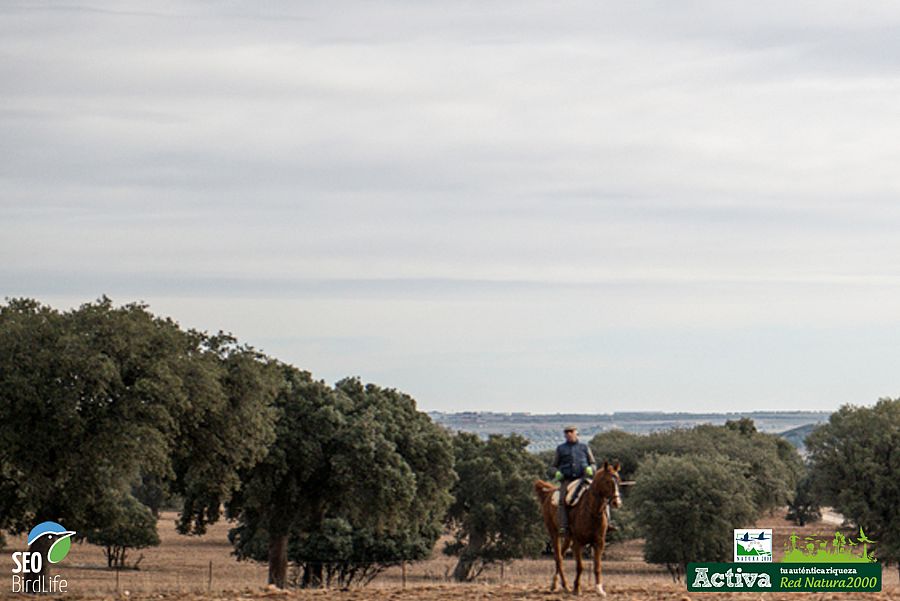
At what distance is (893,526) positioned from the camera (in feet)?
215

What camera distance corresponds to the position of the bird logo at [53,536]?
106ft

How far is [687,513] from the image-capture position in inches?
2758

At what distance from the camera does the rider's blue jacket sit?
24828 millimetres

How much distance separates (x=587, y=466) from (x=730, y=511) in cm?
4791

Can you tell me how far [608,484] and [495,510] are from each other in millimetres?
51199

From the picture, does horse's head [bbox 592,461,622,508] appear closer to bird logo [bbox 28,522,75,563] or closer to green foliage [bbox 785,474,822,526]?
bird logo [bbox 28,522,75,563]

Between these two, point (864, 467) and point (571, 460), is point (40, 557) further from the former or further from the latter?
point (864, 467)

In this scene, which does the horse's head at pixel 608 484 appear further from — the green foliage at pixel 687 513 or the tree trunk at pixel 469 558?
the green foliage at pixel 687 513

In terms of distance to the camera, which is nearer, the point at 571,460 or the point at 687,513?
the point at 571,460

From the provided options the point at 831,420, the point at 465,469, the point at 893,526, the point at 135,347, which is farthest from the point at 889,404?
the point at 135,347

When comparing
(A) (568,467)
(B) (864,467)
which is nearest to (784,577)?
(A) (568,467)

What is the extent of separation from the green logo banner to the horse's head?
3.35 m

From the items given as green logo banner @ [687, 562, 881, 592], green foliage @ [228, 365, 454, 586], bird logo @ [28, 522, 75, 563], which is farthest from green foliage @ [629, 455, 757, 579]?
green logo banner @ [687, 562, 881, 592]

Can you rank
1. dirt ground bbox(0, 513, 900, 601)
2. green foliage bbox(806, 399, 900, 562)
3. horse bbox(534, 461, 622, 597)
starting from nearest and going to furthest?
horse bbox(534, 461, 622, 597)
dirt ground bbox(0, 513, 900, 601)
green foliage bbox(806, 399, 900, 562)
